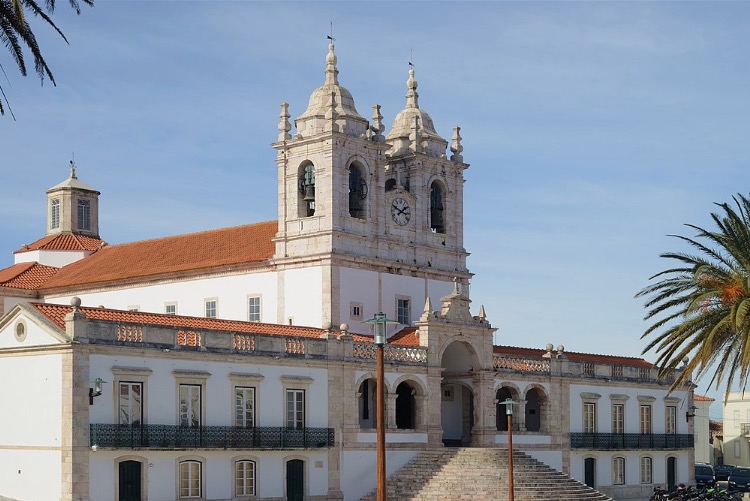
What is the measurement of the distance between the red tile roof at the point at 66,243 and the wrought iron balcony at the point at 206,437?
25.3m

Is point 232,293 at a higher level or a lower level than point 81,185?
lower

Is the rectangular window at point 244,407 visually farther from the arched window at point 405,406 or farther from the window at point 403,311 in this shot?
the window at point 403,311

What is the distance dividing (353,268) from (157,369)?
14.2 metres

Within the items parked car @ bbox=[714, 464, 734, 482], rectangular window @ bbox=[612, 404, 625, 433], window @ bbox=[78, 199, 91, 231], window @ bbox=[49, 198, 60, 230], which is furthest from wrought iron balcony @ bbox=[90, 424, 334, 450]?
parked car @ bbox=[714, 464, 734, 482]

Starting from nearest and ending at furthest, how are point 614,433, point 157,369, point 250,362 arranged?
point 157,369 → point 250,362 → point 614,433

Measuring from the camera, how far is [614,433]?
57906 millimetres

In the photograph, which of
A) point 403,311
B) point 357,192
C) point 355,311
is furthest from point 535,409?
point 357,192

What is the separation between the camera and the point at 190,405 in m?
40.8

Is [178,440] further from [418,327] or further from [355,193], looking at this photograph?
[355,193]

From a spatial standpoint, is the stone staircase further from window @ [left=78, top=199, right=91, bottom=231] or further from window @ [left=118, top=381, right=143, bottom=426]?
window @ [left=78, top=199, right=91, bottom=231]

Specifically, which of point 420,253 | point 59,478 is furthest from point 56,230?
point 59,478

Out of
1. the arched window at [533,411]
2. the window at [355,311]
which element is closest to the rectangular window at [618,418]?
the arched window at [533,411]

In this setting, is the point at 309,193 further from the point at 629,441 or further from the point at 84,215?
the point at 84,215

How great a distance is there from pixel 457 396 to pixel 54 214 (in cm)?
2600
